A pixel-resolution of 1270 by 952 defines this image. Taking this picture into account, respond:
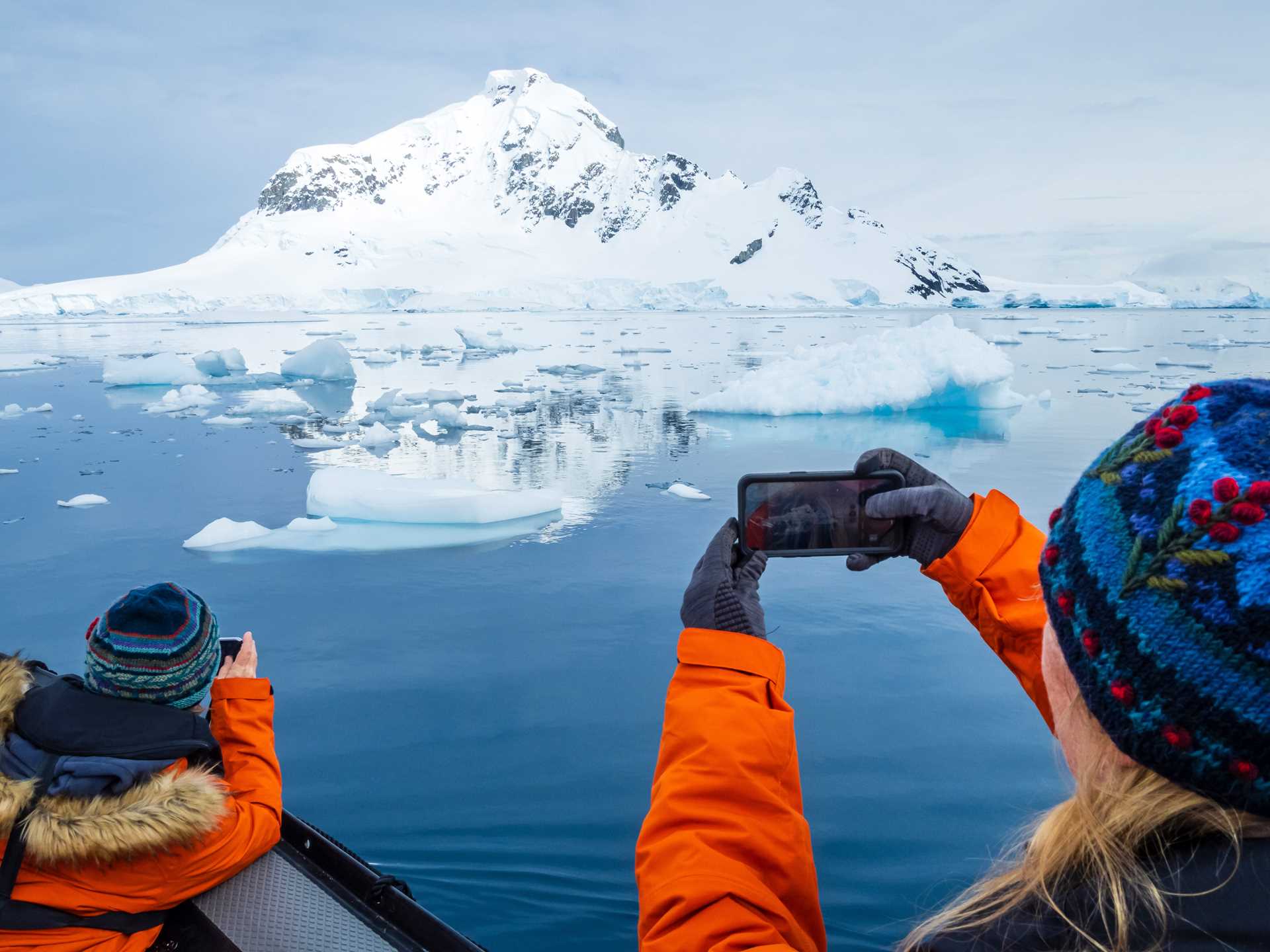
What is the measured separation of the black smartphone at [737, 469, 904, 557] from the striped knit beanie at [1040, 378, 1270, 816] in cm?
51

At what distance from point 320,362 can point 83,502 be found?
8075mm

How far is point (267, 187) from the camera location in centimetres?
10362

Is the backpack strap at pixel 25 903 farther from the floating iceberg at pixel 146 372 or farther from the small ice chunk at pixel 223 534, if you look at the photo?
the floating iceberg at pixel 146 372

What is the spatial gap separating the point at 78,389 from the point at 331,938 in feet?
45.7

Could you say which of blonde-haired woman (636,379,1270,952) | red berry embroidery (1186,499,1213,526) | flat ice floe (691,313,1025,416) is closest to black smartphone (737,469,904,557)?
blonde-haired woman (636,379,1270,952)

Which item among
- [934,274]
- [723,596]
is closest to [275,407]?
[723,596]

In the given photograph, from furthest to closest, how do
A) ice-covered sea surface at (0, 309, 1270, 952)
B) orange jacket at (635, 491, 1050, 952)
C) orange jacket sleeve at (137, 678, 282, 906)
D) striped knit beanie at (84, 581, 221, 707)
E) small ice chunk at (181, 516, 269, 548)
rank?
small ice chunk at (181, 516, 269, 548)
ice-covered sea surface at (0, 309, 1270, 952)
orange jacket sleeve at (137, 678, 282, 906)
striped knit beanie at (84, 581, 221, 707)
orange jacket at (635, 491, 1050, 952)

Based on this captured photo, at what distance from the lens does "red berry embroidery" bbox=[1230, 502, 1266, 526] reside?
19.4 inches

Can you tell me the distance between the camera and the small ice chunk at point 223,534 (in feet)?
16.2

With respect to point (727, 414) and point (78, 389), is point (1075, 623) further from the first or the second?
point (78, 389)

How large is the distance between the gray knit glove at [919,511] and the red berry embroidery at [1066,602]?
18.2 inches

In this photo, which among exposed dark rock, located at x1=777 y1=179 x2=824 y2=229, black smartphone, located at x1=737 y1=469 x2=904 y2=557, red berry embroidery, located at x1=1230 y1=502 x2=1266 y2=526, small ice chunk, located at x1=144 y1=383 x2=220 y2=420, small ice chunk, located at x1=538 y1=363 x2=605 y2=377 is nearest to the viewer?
red berry embroidery, located at x1=1230 y1=502 x2=1266 y2=526

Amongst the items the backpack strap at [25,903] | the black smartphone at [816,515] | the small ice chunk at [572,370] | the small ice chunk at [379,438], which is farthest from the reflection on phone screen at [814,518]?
the small ice chunk at [572,370]

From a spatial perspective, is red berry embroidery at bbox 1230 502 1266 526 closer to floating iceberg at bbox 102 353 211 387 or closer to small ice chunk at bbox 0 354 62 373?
floating iceberg at bbox 102 353 211 387
